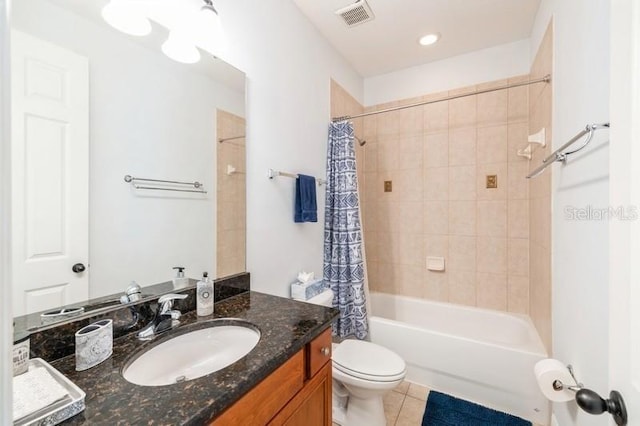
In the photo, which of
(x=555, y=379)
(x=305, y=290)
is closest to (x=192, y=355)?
(x=305, y=290)

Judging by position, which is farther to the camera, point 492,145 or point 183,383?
point 492,145

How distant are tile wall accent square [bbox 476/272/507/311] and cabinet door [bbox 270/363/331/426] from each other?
6.23ft

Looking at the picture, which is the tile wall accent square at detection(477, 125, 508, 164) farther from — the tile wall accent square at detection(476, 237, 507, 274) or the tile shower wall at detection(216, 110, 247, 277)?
the tile shower wall at detection(216, 110, 247, 277)

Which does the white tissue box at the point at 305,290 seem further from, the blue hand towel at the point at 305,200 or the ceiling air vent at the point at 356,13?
the ceiling air vent at the point at 356,13

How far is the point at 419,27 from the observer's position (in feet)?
6.95

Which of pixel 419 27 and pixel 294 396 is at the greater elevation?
pixel 419 27

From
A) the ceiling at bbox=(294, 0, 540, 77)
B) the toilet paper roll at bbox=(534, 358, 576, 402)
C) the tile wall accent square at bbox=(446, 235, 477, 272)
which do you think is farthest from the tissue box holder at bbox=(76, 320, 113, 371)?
the tile wall accent square at bbox=(446, 235, 477, 272)

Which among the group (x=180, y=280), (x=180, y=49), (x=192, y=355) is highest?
(x=180, y=49)

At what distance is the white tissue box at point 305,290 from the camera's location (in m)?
1.84

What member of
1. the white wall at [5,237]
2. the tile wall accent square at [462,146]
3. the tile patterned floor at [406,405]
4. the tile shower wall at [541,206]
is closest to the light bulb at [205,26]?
the white wall at [5,237]

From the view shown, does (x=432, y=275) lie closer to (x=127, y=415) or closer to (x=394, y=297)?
(x=394, y=297)

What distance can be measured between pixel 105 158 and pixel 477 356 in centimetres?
229

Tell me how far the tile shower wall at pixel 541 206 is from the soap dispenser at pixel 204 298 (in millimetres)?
1891

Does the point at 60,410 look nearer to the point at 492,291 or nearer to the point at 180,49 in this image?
the point at 180,49
